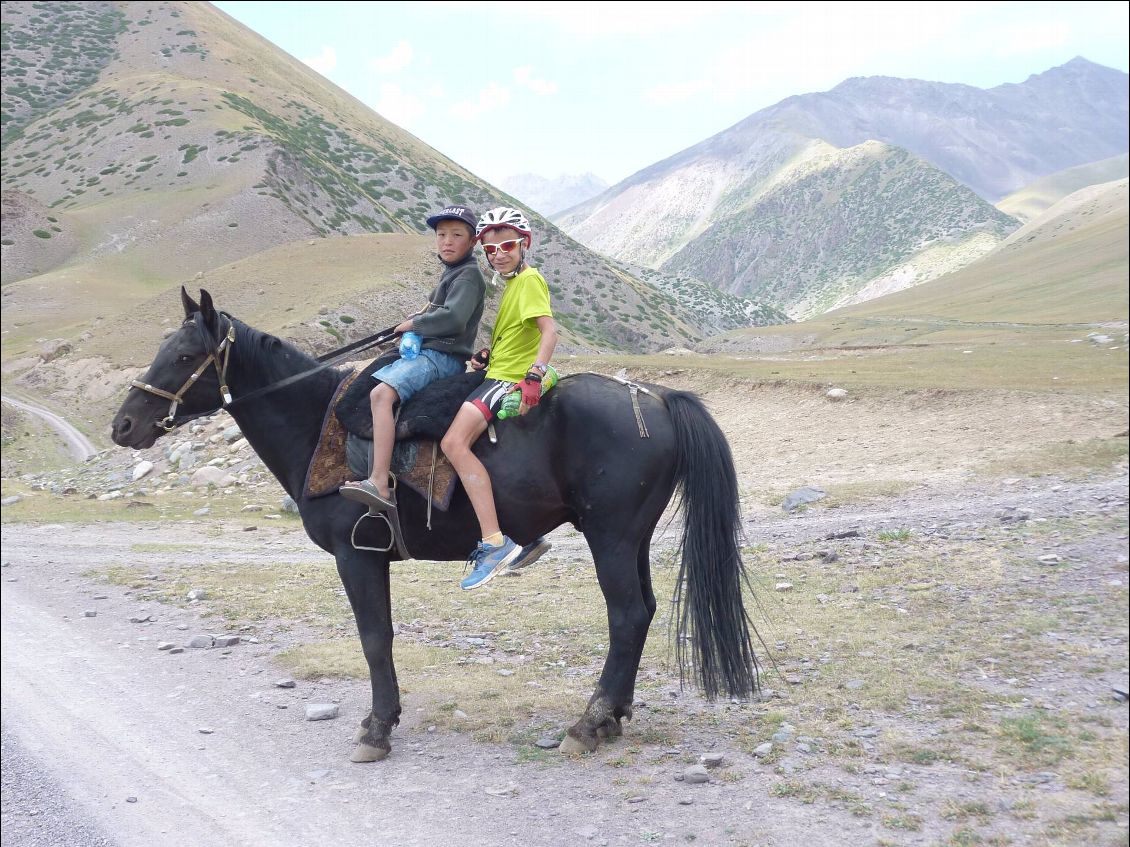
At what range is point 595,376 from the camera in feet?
21.8

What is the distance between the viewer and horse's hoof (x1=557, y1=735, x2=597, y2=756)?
6.15 m

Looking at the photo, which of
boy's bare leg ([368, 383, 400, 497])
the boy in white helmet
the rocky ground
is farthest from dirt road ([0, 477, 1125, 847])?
boy's bare leg ([368, 383, 400, 497])

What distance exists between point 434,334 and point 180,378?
230 cm

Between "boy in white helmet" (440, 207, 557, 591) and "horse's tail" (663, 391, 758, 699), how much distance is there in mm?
1253

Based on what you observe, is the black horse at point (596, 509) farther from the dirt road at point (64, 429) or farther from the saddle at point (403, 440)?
the dirt road at point (64, 429)

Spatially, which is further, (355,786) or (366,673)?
(366,673)

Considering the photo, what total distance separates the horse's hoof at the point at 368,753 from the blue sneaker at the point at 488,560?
4.77ft

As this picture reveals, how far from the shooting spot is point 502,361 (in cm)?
633

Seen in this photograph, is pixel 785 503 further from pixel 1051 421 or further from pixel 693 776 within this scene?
pixel 693 776

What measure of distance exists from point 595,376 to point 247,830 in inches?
159

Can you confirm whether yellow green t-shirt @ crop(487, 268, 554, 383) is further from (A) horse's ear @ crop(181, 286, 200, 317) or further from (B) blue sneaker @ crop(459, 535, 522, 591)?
(A) horse's ear @ crop(181, 286, 200, 317)

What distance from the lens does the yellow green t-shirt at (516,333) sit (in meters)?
6.14

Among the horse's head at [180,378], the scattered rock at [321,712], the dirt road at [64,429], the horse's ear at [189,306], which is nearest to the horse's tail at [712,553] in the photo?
the scattered rock at [321,712]

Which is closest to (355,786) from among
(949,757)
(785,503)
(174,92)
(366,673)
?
(366,673)
